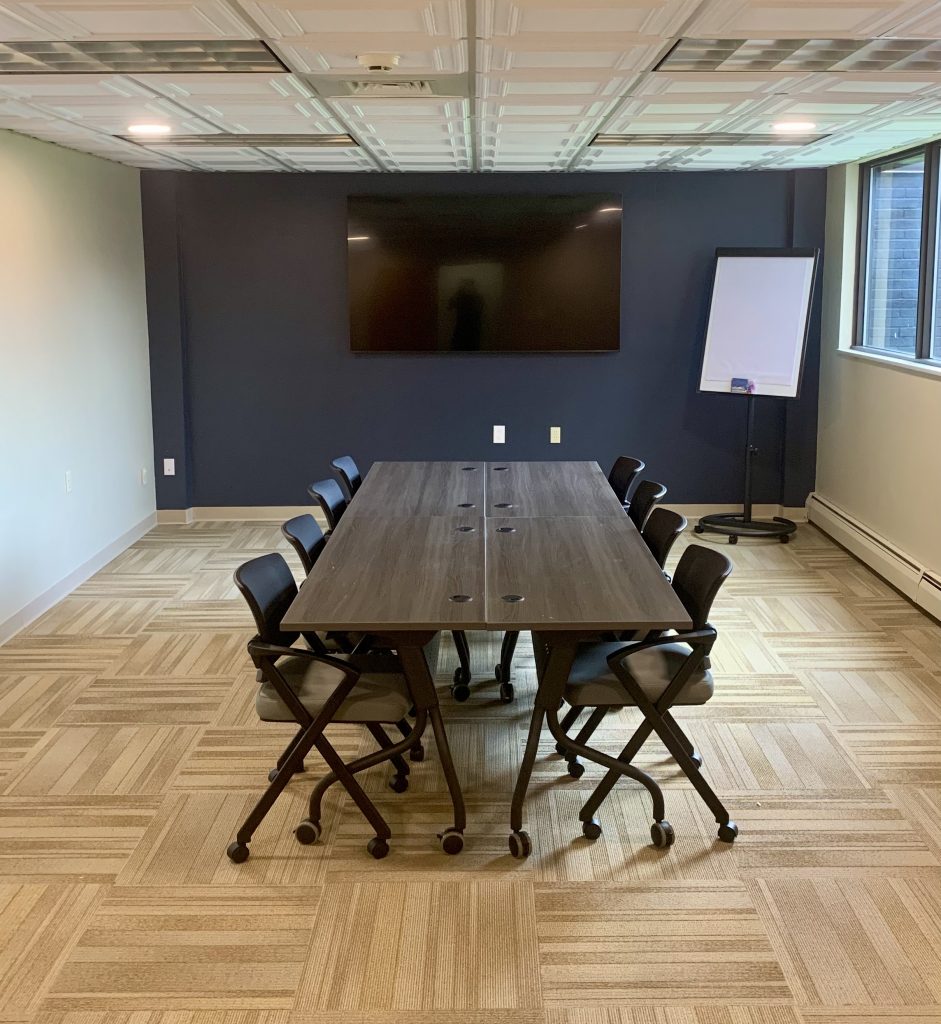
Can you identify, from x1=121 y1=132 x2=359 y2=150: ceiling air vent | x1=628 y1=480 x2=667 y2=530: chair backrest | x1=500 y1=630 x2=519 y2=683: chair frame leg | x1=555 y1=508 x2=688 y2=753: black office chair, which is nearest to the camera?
x1=555 y1=508 x2=688 y2=753: black office chair

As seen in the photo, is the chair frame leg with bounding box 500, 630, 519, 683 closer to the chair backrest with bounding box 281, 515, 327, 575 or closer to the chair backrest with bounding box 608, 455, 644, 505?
the chair backrest with bounding box 281, 515, 327, 575

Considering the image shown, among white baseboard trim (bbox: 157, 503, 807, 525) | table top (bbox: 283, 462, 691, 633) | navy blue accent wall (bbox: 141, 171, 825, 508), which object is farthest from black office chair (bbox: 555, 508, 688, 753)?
white baseboard trim (bbox: 157, 503, 807, 525)

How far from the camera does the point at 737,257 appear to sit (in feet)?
24.4

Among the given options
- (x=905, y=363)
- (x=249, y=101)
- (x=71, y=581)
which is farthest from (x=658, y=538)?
(x=71, y=581)

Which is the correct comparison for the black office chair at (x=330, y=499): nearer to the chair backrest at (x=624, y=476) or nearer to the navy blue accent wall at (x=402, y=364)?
the chair backrest at (x=624, y=476)

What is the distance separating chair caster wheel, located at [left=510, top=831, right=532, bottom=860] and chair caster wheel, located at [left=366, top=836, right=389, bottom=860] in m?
0.39

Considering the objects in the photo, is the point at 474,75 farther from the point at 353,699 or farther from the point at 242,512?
the point at 242,512

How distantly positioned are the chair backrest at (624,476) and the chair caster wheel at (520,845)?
2473mm

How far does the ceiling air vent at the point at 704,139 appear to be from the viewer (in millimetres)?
5750

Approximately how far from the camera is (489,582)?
3666mm

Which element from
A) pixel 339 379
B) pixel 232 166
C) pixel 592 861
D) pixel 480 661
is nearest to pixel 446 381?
pixel 339 379

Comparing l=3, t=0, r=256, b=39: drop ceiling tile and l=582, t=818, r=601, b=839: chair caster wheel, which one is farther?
l=582, t=818, r=601, b=839: chair caster wheel

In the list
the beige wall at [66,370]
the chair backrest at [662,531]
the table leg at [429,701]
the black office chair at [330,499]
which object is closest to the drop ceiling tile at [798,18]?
the chair backrest at [662,531]

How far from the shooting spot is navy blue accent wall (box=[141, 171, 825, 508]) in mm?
7652
